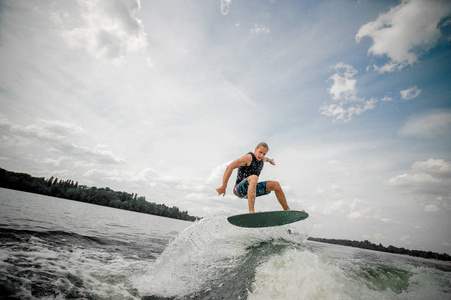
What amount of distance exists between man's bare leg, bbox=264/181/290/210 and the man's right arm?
1041 millimetres

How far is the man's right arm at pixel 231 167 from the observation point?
6.05m

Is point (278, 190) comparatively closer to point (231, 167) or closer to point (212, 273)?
point (231, 167)

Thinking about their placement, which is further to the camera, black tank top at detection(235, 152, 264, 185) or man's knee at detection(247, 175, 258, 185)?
black tank top at detection(235, 152, 264, 185)

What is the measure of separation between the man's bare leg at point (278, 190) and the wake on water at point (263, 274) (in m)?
0.85

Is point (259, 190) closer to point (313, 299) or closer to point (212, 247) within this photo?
point (212, 247)

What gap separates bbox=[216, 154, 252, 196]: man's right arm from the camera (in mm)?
6050

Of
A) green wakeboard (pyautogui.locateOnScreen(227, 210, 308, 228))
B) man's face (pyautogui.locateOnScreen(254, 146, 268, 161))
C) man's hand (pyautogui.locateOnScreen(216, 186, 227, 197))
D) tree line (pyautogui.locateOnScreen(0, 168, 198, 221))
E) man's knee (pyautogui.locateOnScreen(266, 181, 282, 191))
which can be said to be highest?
man's face (pyautogui.locateOnScreen(254, 146, 268, 161))

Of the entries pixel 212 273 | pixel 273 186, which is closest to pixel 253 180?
pixel 273 186

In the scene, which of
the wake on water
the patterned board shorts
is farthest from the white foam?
the patterned board shorts

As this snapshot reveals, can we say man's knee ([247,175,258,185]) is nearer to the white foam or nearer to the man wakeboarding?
the man wakeboarding

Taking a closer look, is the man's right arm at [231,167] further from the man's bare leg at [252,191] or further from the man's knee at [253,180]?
the man's bare leg at [252,191]

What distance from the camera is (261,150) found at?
647 cm

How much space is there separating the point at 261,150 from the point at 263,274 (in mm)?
3631

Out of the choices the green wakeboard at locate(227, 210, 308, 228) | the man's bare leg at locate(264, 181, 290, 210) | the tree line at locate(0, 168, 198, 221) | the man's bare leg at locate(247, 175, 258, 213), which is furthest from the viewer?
the tree line at locate(0, 168, 198, 221)
